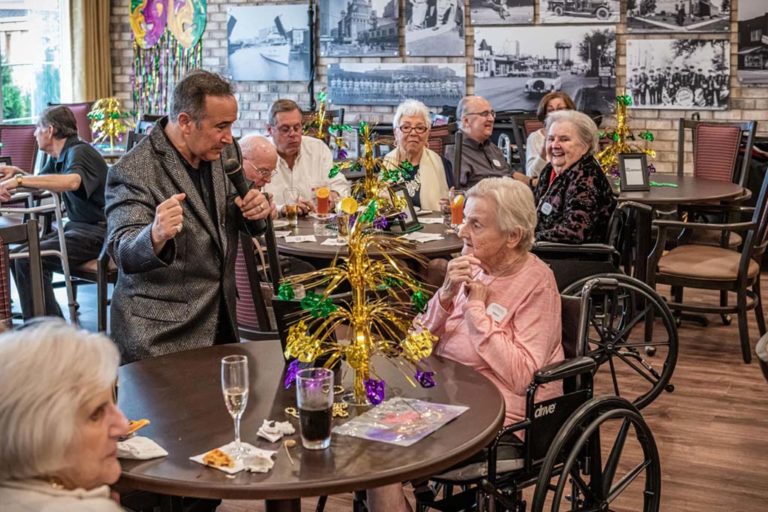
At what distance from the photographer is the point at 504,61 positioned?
8867mm

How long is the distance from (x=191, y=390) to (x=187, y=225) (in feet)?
2.45

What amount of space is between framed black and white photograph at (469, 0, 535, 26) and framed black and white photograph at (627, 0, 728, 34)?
34.0 inches

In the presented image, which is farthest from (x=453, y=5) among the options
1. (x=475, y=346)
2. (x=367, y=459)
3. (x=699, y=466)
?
(x=367, y=459)

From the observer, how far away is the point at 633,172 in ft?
19.3

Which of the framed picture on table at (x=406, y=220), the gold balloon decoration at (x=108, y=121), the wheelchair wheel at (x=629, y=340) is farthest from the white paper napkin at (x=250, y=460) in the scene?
the gold balloon decoration at (x=108, y=121)

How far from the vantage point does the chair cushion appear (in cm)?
520

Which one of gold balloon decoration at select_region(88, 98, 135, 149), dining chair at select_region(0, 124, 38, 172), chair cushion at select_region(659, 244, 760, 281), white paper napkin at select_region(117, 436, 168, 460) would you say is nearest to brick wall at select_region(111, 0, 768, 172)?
gold balloon decoration at select_region(88, 98, 135, 149)

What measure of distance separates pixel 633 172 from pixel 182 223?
3579 mm

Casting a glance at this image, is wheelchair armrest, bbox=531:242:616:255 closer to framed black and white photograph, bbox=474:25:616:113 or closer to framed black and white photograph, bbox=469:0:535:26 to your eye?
framed black and white photograph, bbox=474:25:616:113

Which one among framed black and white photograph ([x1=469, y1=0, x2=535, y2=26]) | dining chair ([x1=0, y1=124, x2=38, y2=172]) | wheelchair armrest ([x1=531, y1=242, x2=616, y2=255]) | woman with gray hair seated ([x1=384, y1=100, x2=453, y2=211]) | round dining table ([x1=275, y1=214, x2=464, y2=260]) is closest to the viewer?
round dining table ([x1=275, y1=214, x2=464, y2=260])

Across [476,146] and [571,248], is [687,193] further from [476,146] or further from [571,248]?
[571,248]

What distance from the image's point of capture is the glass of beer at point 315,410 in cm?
200

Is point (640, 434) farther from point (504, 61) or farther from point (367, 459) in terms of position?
point (504, 61)

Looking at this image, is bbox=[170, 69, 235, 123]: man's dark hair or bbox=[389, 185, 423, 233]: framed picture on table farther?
bbox=[389, 185, 423, 233]: framed picture on table
